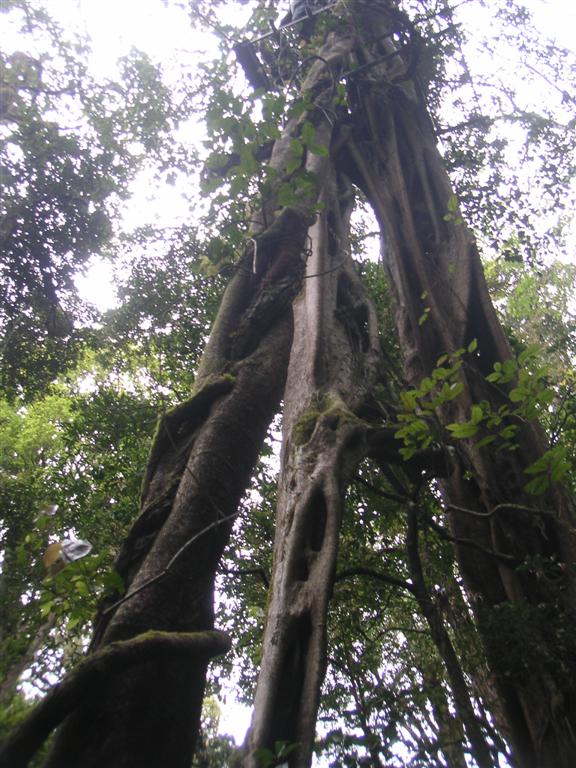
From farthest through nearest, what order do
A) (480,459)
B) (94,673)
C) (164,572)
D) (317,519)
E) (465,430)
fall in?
1. (480,459)
2. (317,519)
3. (465,430)
4. (164,572)
5. (94,673)

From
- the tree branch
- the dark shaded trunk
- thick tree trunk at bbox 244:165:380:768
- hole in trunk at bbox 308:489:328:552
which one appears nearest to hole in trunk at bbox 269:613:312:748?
thick tree trunk at bbox 244:165:380:768

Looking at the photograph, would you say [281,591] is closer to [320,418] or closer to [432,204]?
[320,418]

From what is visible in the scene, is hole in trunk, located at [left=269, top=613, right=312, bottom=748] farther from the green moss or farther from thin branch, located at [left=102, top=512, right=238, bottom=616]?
the green moss

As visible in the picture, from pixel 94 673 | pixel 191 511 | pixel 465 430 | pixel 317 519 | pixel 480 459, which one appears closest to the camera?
pixel 94 673

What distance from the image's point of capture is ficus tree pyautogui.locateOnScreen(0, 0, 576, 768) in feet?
5.61

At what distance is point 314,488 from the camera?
92.4 inches

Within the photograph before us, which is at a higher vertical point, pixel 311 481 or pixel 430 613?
pixel 311 481

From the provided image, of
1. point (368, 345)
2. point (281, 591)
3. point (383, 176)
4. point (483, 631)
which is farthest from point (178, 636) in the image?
point (383, 176)

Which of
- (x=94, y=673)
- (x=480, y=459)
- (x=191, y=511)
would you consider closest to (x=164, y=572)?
(x=94, y=673)

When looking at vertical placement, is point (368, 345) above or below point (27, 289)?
below

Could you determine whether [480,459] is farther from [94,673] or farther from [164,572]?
[94,673]

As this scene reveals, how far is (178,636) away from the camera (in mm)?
1781

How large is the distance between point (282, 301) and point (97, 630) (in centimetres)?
209

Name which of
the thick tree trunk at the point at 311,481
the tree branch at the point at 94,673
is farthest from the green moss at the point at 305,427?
the tree branch at the point at 94,673
